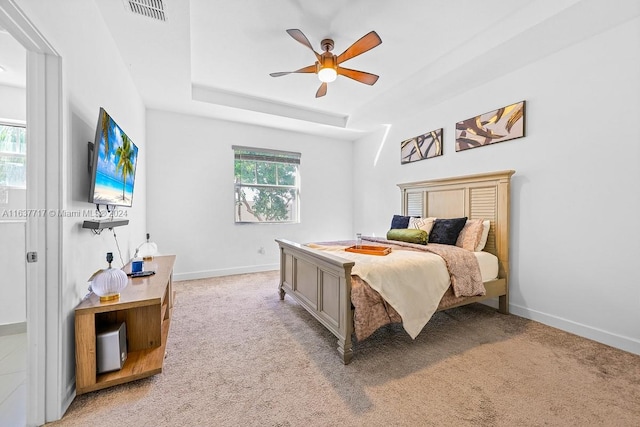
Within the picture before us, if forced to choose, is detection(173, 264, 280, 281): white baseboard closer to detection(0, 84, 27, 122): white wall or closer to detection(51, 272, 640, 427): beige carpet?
detection(51, 272, 640, 427): beige carpet

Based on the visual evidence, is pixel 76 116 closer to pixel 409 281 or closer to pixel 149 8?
pixel 149 8

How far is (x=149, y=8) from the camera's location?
79.5 inches

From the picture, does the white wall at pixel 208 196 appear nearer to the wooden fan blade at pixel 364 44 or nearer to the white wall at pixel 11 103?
the white wall at pixel 11 103

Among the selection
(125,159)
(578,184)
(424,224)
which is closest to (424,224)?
(424,224)

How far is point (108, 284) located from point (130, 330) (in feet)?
1.54

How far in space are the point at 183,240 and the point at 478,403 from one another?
4.13 m

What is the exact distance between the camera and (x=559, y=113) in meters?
2.58

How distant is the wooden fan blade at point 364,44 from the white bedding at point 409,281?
1.81 m

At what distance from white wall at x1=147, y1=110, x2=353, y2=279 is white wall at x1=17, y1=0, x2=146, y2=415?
72.3 inches

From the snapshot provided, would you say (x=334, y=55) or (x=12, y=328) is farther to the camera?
(x=334, y=55)

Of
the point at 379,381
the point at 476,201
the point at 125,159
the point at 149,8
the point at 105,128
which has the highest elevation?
the point at 149,8

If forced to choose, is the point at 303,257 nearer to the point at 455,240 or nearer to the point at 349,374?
the point at 349,374

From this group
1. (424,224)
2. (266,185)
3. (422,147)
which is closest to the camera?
(424,224)

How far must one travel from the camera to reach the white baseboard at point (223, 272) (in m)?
4.21
